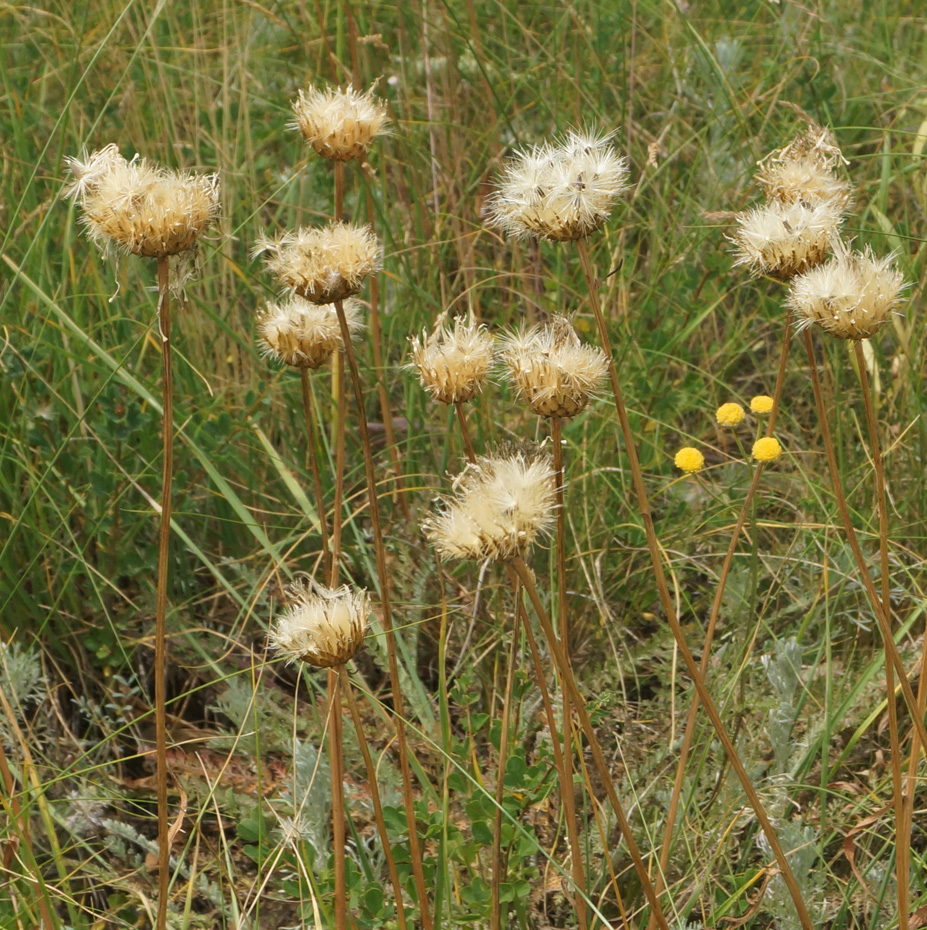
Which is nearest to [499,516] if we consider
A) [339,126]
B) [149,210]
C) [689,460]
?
[149,210]

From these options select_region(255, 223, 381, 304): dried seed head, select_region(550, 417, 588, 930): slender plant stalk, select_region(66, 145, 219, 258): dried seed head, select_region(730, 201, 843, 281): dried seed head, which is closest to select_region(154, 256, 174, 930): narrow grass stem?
select_region(66, 145, 219, 258): dried seed head

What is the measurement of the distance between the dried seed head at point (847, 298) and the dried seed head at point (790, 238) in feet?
0.08

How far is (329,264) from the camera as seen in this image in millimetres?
1120

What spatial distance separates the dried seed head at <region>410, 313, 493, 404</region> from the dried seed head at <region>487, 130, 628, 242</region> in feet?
0.38

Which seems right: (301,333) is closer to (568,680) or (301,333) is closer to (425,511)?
(568,680)

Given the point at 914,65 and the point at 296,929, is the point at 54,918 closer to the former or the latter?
the point at 296,929

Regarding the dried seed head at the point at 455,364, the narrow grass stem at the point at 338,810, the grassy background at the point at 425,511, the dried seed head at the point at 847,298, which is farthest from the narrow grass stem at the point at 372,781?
the dried seed head at the point at 847,298

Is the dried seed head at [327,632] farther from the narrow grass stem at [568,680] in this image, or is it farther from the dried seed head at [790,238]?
the dried seed head at [790,238]

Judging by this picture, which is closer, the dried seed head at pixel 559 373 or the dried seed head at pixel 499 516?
the dried seed head at pixel 499 516

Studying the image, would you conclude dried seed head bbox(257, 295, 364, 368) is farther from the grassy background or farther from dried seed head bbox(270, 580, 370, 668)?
dried seed head bbox(270, 580, 370, 668)

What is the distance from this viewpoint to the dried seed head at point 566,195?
1018 millimetres

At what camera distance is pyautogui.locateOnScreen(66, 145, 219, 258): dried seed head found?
3.23ft

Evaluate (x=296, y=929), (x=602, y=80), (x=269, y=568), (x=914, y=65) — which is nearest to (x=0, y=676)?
(x=269, y=568)

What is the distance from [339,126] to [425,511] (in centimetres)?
88
